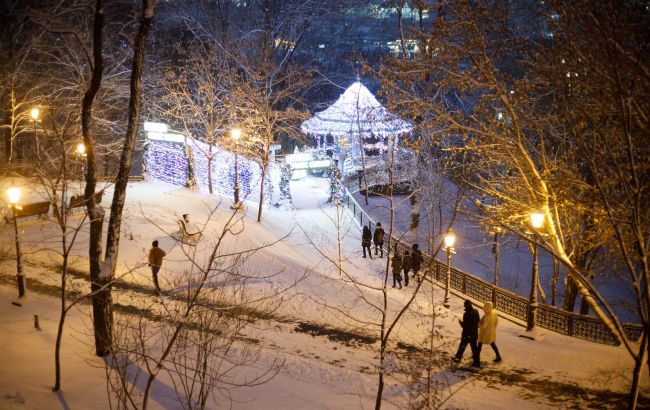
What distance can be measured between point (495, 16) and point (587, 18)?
2.86 meters

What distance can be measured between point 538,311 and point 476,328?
5.03 meters

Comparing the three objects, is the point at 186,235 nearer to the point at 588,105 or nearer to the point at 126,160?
the point at 126,160

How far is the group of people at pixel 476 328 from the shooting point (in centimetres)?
1106

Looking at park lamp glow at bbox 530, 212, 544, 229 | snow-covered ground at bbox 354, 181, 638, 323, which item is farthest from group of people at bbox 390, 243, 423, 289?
snow-covered ground at bbox 354, 181, 638, 323

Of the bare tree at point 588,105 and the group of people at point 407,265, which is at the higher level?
the bare tree at point 588,105

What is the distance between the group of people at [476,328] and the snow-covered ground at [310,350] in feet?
1.33

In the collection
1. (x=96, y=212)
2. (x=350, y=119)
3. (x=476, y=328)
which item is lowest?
(x=476, y=328)

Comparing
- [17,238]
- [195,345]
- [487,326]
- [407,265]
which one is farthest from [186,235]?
[487,326]

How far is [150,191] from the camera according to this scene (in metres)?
24.5

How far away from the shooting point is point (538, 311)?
49.5 ft

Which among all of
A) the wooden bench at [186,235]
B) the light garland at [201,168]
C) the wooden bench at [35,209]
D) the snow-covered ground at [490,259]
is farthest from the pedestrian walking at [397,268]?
the wooden bench at [35,209]

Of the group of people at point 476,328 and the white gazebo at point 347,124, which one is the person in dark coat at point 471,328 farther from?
the white gazebo at point 347,124

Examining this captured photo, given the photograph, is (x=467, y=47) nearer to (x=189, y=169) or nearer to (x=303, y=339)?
(x=303, y=339)

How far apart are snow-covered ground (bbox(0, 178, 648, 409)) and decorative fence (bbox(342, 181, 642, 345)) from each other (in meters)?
0.63
